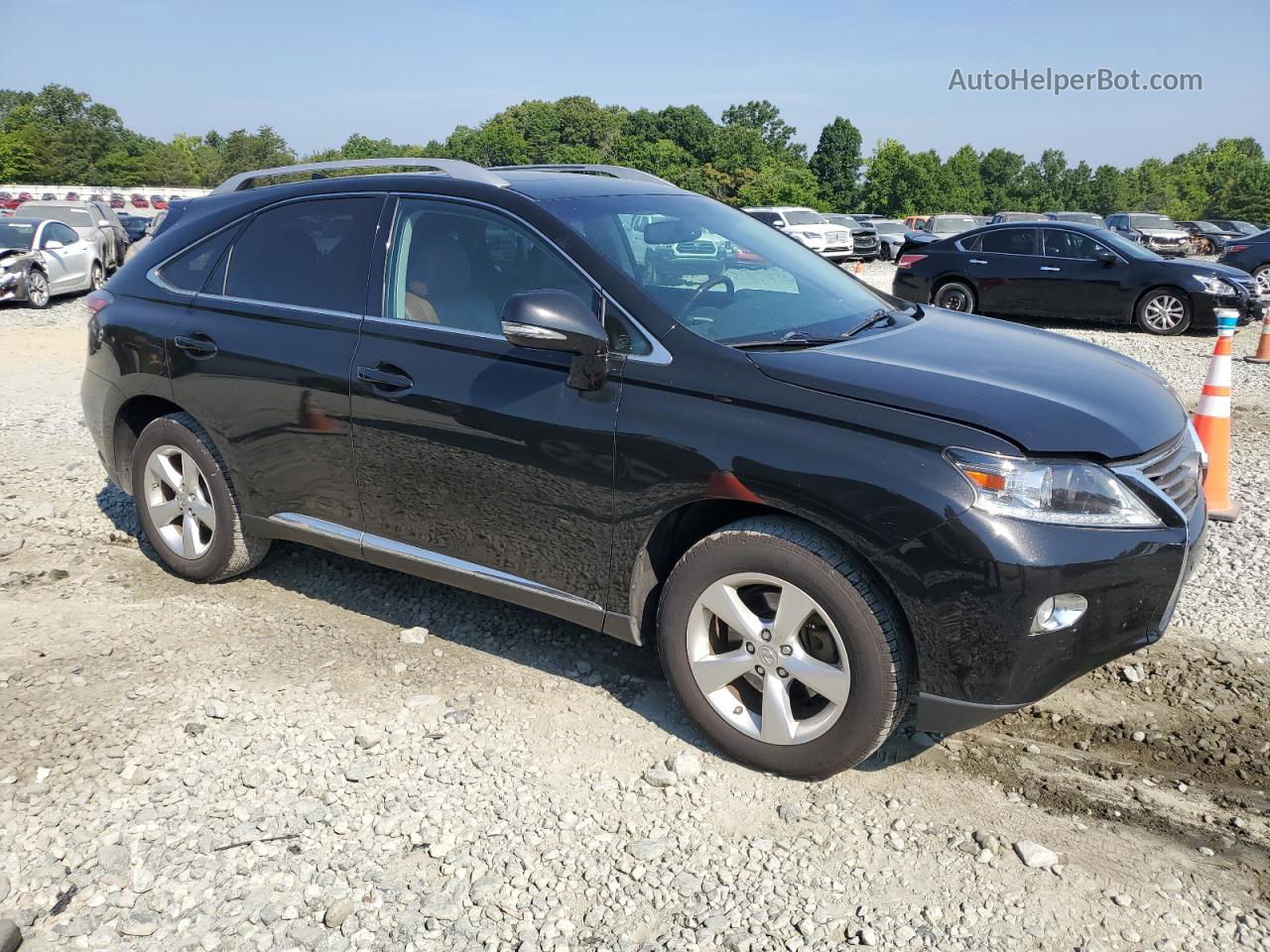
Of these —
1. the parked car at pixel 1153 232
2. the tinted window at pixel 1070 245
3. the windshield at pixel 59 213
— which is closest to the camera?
the tinted window at pixel 1070 245

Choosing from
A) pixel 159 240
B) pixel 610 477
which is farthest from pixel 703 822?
pixel 159 240

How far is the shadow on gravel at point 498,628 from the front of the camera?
148 inches

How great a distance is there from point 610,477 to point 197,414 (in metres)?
2.18

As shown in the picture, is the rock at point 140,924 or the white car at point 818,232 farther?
the white car at point 818,232

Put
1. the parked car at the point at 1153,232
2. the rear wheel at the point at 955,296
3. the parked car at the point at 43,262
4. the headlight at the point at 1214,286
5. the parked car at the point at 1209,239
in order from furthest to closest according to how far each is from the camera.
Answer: the parked car at the point at 1209,239
the parked car at the point at 1153,232
the parked car at the point at 43,262
the rear wheel at the point at 955,296
the headlight at the point at 1214,286

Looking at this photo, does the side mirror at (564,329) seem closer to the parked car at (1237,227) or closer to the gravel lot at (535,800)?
the gravel lot at (535,800)

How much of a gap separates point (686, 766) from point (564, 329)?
4.76ft

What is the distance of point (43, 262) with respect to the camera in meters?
16.8

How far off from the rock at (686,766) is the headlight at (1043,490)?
126 cm

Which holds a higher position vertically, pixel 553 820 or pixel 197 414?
pixel 197 414

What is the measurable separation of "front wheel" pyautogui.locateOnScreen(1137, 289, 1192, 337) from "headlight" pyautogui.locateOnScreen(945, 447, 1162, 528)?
40.7ft

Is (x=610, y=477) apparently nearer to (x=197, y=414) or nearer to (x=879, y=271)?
(x=197, y=414)

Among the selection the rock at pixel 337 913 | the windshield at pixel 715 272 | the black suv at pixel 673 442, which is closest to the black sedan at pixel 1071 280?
the windshield at pixel 715 272

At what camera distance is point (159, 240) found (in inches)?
194
